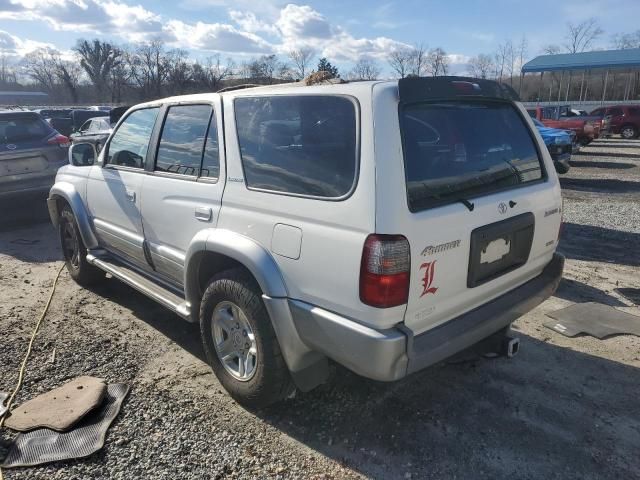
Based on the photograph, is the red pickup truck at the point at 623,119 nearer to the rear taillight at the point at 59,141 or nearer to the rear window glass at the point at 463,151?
the rear taillight at the point at 59,141

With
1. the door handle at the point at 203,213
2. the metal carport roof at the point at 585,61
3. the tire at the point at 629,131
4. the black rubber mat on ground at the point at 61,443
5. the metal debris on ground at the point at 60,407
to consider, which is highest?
the metal carport roof at the point at 585,61

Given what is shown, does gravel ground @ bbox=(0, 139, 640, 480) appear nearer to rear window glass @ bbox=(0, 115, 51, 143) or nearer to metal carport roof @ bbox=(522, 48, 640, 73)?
rear window glass @ bbox=(0, 115, 51, 143)

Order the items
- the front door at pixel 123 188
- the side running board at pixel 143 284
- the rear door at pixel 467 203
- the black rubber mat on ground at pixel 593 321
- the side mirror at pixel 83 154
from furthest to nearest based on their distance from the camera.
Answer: the side mirror at pixel 83 154
the black rubber mat on ground at pixel 593 321
the front door at pixel 123 188
the side running board at pixel 143 284
the rear door at pixel 467 203

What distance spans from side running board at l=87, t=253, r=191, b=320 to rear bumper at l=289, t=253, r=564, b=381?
4.00ft

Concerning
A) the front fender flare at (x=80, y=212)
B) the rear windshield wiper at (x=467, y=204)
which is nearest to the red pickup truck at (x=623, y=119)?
the front fender flare at (x=80, y=212)

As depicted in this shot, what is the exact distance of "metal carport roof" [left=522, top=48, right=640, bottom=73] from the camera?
36.1 m

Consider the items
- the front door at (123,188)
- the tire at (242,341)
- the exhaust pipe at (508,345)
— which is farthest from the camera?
the front door at (123,188)

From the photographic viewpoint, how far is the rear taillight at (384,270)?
7.23 feet

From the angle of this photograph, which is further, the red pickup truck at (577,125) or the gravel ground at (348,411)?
the red pickup truck at (577,125)

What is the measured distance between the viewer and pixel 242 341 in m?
3.03

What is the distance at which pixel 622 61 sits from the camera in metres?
36.2

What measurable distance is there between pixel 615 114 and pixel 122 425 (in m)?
30.2

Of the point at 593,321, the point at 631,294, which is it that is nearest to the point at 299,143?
the point at 593,321

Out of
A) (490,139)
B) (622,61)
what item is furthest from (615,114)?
(490,139)
